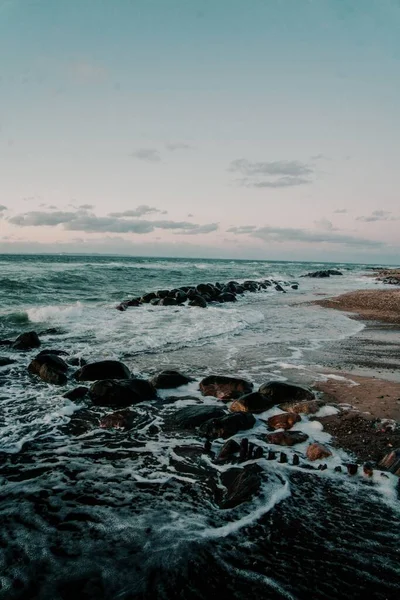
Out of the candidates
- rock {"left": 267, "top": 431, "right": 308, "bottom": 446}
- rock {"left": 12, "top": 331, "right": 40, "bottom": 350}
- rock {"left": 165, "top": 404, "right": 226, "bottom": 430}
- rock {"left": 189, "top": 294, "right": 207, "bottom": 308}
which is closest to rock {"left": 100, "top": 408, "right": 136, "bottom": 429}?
rock {"left": 165, "top": 404, "right": 226, "bottom": 430}

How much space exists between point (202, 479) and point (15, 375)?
603 cm

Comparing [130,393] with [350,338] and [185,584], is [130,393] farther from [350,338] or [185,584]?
[350,338]

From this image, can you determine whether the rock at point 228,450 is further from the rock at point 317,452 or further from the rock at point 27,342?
the rock at point 27,342

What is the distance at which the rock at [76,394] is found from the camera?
7.55 metres

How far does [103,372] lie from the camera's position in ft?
28.7

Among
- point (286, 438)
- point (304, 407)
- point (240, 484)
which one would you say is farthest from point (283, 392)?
point (240, 484)

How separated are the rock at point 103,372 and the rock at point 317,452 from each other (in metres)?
4.70

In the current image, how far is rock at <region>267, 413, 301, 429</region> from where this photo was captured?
6.37m

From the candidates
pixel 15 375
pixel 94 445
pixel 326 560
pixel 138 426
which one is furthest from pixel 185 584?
pixel 15 375

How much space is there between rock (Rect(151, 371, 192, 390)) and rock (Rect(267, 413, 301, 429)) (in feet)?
8.19

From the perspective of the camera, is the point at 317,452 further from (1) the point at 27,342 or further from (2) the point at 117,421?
(1) the point at 27,342

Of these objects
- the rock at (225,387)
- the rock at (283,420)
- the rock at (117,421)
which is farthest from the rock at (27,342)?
the rock at (283,420)

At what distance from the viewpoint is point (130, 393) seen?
757 cm

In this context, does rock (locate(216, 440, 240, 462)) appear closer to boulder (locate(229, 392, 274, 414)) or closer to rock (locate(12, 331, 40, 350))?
boulder (locate(229, 392, 274, 414))
